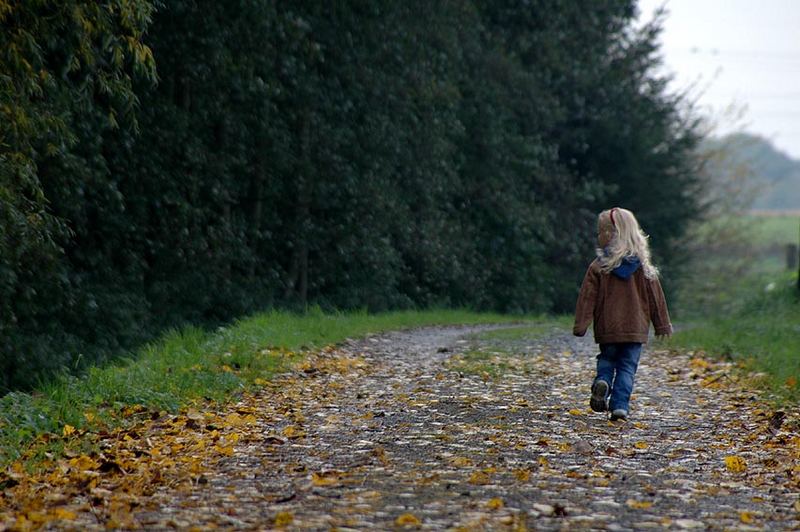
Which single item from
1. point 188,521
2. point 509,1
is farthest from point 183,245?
point 509,1

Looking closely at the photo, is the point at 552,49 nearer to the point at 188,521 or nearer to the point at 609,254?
the point at 609,254

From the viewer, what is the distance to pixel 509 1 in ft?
Result: 96.3

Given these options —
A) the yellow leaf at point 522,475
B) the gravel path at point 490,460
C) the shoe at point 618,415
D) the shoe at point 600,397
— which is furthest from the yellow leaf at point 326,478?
the shoe at point 600,397

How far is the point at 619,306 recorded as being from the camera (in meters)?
8.88

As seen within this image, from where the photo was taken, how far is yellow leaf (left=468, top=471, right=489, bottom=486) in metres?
5.99

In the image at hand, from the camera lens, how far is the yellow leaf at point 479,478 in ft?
19.7

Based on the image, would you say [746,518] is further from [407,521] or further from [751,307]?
[751,307]

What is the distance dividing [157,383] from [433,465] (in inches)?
145

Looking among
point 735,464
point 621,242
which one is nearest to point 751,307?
point 621,242

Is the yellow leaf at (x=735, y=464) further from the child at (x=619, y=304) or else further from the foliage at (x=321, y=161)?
the foliage at (x=321, y=161)

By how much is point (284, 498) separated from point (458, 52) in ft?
67.4

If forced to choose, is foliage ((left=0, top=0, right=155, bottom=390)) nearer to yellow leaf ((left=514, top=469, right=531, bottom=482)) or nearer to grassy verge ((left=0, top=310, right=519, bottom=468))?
grassy verge ((left=0, top=310, right=519, bottom=468))

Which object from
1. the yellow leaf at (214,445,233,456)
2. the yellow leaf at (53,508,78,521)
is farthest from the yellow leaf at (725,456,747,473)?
the yellow leaf at (53,508,78,521)

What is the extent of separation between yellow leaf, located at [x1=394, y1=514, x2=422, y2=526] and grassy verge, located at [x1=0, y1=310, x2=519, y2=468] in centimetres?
277
